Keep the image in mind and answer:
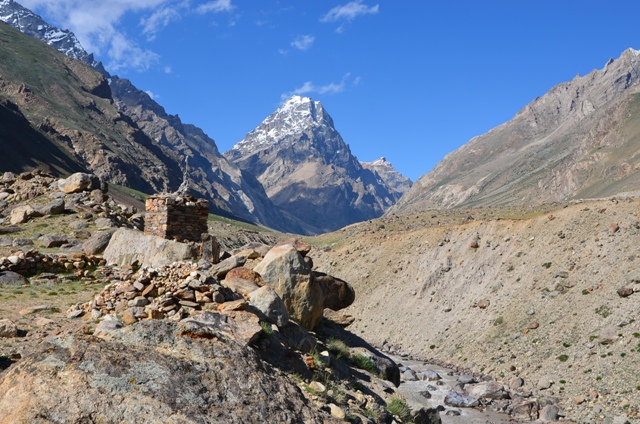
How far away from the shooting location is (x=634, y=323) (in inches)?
1302

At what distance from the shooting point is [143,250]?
76.7 ft

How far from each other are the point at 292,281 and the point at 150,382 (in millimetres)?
6950

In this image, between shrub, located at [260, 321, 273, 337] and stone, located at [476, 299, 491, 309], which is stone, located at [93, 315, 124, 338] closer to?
shrub, located at [260, 321, 273, 337]

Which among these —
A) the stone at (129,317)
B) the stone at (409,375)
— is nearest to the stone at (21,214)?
the stone at (129,317)

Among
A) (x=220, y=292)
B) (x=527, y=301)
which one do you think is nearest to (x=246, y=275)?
(x=220, y=292)

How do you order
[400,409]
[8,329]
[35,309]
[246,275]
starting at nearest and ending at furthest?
[400,409]
[8,329]
[246,275]
[35,309]

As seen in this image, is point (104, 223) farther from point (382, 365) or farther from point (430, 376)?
point (430, 376)

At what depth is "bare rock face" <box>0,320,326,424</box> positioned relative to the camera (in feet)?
23.7

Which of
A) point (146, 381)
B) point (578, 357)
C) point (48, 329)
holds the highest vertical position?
point (48, 329)

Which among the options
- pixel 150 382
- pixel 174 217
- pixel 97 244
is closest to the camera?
pixel 150 382

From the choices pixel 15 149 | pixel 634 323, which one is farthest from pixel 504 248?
pixel 15 149

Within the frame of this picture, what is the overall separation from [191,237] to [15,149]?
138933mm

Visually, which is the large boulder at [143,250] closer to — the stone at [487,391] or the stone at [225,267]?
the stone at [225,267]

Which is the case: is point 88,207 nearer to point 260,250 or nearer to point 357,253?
point 260,250
